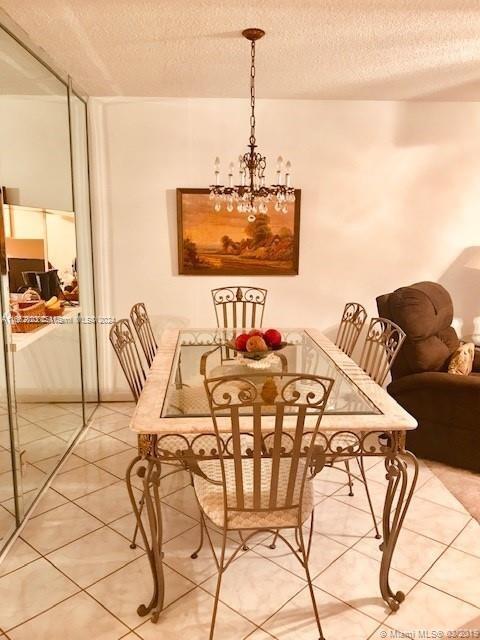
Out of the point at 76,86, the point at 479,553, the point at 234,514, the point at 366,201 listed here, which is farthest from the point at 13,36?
the point at 479,553

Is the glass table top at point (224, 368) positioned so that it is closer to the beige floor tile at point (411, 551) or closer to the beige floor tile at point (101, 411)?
the beige floor tile at point (411, 551)

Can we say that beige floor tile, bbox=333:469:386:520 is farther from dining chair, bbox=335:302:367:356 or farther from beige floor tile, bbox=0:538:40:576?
beige floor tile, bbox=0:538:40:576

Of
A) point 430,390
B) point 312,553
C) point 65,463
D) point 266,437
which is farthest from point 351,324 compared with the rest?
point 65,463

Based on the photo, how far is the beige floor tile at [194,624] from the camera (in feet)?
6.09

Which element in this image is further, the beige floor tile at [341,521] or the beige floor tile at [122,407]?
the beige floor tile at [122,407]

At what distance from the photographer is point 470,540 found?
2.43 m

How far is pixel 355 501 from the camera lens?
2.79 meters

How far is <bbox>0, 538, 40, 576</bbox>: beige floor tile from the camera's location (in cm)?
221

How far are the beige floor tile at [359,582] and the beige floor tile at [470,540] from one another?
40 cm

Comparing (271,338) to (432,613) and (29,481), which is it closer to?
(432,613)

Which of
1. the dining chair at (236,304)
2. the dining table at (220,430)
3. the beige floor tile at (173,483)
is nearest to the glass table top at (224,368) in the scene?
the dining table at (220,430)

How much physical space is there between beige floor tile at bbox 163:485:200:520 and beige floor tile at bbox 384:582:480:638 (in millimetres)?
1079

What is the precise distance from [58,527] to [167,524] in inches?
21.3

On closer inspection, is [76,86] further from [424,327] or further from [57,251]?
[424,327]
